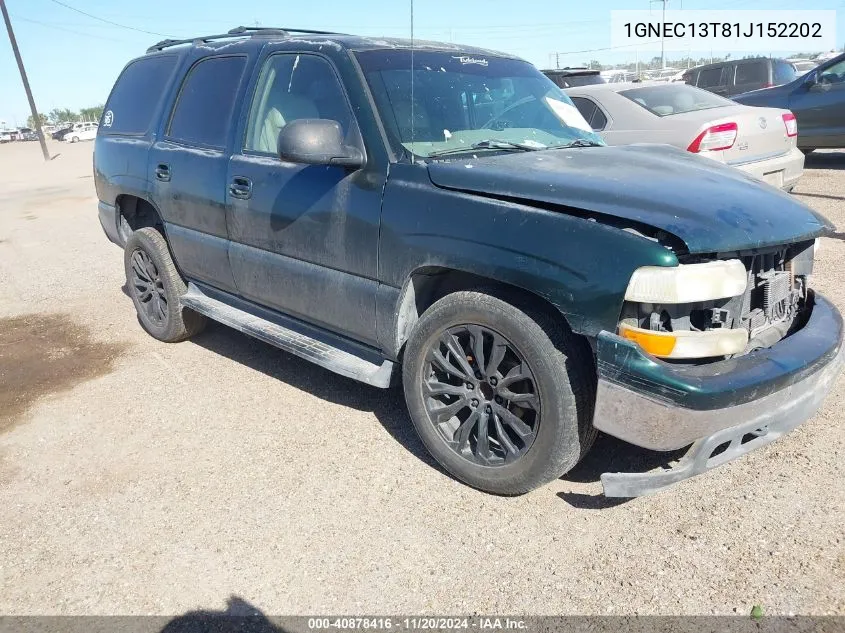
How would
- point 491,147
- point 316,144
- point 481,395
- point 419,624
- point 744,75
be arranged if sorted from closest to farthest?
point 419,624 < point 481,395 < point 316,144 < point 491,147 < point 744,75

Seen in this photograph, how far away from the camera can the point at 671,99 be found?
7426 millimetres

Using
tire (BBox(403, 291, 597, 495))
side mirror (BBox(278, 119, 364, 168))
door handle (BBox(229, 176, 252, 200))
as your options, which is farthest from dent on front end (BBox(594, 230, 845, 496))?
door handle (BBox(229, 176, 252, 200))

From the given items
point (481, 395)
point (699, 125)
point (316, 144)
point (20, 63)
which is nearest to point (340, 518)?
point (481, 395)

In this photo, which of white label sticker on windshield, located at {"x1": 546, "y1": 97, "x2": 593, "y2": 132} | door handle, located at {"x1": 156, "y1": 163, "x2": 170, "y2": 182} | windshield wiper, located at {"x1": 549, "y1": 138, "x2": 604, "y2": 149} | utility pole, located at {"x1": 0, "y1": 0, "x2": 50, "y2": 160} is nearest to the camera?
windshield wiper, located at {"x1": 549, "y1": 138, "x2": 604, "y2": 149}

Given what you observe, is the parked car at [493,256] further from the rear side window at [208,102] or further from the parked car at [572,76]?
the parked car at [572,76]

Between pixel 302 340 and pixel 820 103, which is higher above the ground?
pixel 820 103

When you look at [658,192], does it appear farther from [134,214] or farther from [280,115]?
[134,214]

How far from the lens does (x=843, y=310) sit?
4.67 meters

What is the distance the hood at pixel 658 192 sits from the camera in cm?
245

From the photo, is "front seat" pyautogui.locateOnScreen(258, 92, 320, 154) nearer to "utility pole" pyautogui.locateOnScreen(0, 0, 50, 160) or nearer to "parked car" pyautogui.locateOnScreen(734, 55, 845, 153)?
"parked car" pyautogui.locateOnScreen(734, 55, 845, 153)

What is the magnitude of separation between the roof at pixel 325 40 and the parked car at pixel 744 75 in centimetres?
1237

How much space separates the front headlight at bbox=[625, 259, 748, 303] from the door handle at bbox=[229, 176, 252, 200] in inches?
90.0

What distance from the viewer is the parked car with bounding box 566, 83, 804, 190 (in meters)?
6.62

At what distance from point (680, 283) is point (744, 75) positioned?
47.3 ft
